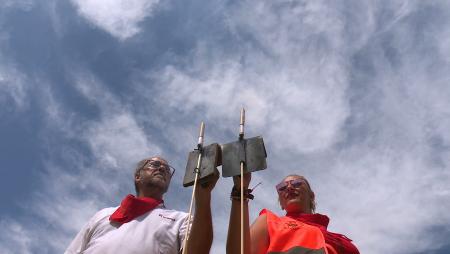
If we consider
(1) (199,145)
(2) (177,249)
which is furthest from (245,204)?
(2) (177,249)

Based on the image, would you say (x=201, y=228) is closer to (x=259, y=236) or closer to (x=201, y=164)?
(x=201, y=164)

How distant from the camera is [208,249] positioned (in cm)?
454

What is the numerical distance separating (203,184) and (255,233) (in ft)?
3.97

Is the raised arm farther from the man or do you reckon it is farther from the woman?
the man

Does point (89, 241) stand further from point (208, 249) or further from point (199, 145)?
point (199, 145)

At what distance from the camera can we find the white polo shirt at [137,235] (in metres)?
4.96

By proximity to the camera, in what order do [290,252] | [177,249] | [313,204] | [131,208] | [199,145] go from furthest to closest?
[313,204]
[131,208]
[177,249]
[290,252]
[199,145]

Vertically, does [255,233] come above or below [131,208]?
below

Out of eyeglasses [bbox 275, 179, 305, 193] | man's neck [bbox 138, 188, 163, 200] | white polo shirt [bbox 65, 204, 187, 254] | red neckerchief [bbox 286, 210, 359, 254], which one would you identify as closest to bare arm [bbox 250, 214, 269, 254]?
red neckerchief [bbox 286, 210, 359, 254]

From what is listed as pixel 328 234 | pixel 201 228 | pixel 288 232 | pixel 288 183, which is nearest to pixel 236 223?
pixel 201 228

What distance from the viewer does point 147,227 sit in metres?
5.22

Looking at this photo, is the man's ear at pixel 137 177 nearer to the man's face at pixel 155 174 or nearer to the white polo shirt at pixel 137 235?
the man's face at pixel 155 174

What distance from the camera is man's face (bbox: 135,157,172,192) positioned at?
621cm

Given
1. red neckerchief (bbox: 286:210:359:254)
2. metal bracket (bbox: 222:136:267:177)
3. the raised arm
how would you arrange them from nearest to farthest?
metal bracket (bbox: 222:136:267:177) < the raised arm < red neckerchief (bbox: 286:210:359:254)
